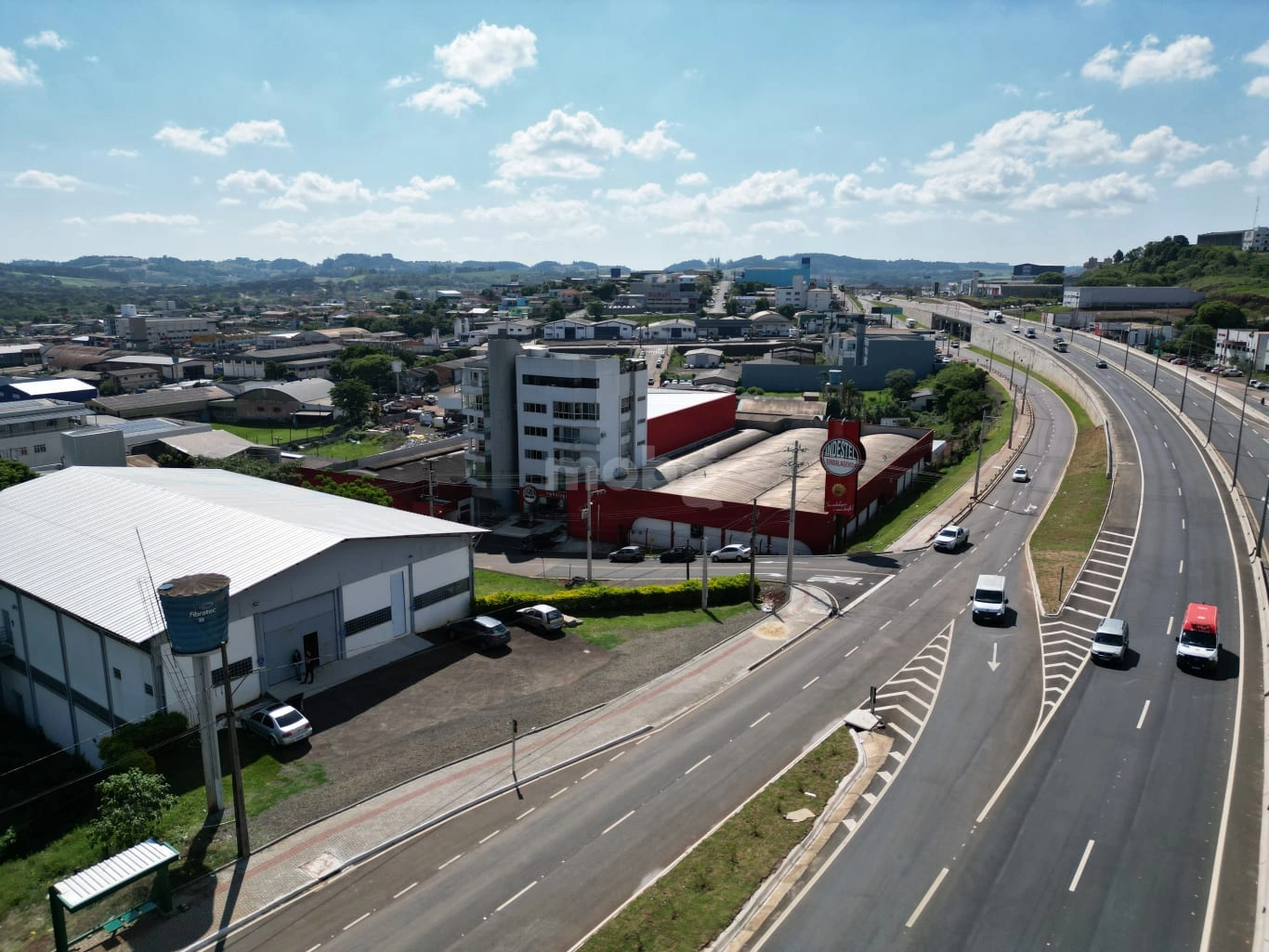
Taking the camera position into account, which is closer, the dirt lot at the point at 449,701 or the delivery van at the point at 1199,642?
the dirt lot at the point at 449,701

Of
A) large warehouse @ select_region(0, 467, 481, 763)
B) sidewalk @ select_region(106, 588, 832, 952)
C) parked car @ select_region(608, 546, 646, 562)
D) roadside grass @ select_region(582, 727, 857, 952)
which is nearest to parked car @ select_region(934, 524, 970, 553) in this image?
parked car @ select_region(608, 546, 646, 562)

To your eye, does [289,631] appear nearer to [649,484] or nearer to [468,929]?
[468,929]

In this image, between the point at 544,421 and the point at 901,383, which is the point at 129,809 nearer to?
the point at 544,421

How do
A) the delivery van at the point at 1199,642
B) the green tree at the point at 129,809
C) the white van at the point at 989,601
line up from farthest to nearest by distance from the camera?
the white van at the point at 989,601, the delivery van at the point at 1199,642, the green tree at the point at 129,809

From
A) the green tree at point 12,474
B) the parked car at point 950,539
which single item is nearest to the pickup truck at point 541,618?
the parked car at point 950,539

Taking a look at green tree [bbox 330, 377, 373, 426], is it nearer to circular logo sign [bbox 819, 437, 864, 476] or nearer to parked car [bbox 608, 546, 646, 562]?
parked car [bbox 608, 546, 646, 562]

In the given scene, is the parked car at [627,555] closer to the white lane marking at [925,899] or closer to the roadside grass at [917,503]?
the roadside grass at [917,503]

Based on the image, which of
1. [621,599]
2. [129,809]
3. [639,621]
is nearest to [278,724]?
[129,809]
